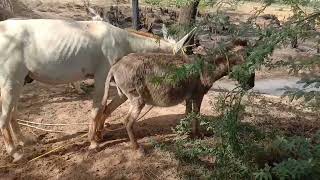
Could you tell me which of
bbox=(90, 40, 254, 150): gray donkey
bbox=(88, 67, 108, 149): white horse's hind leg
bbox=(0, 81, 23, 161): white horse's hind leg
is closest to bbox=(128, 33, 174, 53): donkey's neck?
bbox=(90, 40, 254, 150): gray donkey

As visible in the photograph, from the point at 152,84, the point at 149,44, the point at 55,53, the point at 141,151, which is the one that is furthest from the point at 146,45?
the point at 141,151

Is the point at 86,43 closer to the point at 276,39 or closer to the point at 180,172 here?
the point at 180,172

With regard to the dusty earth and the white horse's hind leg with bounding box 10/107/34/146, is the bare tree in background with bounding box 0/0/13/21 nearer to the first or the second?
the dusty earth

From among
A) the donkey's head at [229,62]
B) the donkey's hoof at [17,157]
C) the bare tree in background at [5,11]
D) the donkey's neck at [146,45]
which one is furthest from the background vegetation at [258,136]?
the bare tree in background at [5,11]

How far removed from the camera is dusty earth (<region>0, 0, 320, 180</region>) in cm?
568

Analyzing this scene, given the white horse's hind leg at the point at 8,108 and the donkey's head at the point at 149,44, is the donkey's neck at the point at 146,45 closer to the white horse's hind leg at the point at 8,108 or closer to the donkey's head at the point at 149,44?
the donkey's head at the point at 149,44

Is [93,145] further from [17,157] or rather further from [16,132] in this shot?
[16,132]

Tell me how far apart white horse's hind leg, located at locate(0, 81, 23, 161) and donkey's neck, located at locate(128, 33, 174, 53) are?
1.53 m

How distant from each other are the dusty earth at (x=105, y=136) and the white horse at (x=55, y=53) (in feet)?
0.93

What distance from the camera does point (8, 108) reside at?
233 inches

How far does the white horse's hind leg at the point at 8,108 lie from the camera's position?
230 inches

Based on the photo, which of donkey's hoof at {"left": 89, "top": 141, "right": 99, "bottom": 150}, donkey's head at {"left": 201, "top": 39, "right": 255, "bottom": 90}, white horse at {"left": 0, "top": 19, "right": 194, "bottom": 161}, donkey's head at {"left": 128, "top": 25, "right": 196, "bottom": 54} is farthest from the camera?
donkey's head at {"left": 128, "top": 25, "right": 196, "bottom": 54}

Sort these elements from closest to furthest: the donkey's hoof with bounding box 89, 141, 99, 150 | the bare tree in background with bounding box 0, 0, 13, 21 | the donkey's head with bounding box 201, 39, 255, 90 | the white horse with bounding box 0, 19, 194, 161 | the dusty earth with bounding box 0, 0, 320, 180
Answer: the donkey's head with bounding box 201, 39, 255, 90, the dusty earth with bounding box 0, 0, 320, 180, the white horse with bounding box 0, 19, 194, 161, the donkey's hoof with bounding box 89, 141, 99, 150, the bare tree in background with bounding box 0, 0, 13, 21

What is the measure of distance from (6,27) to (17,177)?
1.81 m
